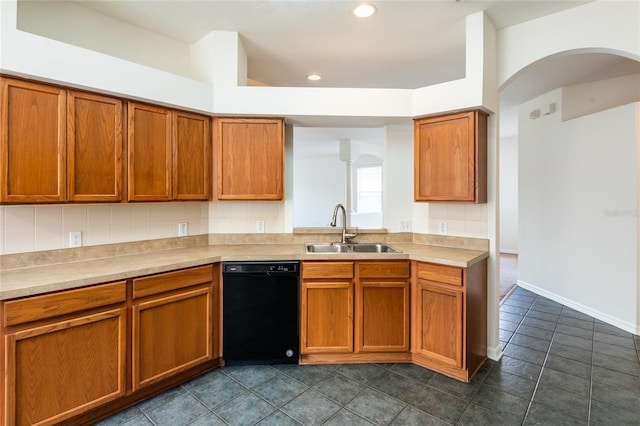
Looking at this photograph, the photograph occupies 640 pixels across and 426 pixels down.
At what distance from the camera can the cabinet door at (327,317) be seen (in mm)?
2580

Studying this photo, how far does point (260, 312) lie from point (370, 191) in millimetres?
6788

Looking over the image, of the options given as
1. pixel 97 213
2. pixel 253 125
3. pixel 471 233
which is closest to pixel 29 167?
pixel 97 213

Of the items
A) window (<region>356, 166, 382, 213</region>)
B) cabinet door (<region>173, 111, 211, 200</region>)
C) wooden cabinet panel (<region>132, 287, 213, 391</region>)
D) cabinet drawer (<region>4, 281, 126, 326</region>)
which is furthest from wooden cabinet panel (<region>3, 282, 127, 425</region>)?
window (<region>356, 166, 382, 213</region>)

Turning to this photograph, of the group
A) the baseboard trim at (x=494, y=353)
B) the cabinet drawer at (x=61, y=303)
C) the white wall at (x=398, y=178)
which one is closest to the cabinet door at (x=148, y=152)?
the cabinet drawer at (x=61, y=303)

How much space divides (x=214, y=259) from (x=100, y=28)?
Answer: 1.97 m

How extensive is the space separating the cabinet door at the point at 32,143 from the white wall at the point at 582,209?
196 inches

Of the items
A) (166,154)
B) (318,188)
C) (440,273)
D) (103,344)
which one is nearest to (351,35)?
(166,154)

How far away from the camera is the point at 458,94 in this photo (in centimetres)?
254

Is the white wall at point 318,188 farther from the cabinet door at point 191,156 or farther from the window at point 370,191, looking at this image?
the cabinet door at point 191,156

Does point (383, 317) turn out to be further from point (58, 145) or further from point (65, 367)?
point (58, 145)

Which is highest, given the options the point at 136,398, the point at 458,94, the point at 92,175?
the point at 458,94

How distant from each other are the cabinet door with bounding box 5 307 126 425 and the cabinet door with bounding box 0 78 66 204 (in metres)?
0.80

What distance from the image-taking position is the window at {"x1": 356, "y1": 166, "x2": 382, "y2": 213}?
29.1 feet

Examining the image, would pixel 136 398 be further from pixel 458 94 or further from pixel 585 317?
pixel 585 317
